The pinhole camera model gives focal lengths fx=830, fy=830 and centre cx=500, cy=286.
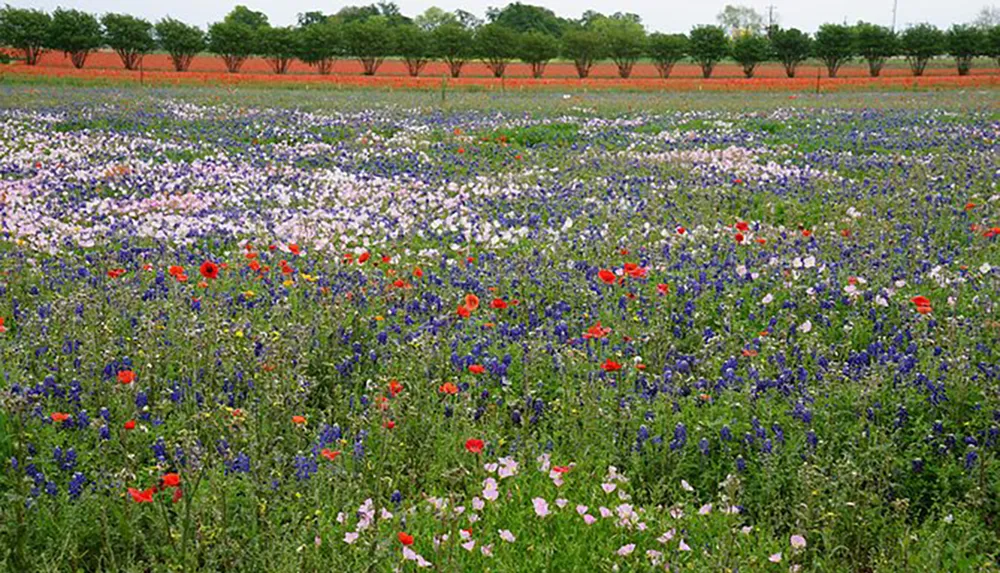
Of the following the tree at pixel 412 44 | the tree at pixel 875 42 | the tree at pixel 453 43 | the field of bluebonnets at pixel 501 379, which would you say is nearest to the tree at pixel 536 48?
the tree at pixel 453 43

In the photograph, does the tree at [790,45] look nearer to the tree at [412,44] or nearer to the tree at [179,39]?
the tree at [412,44]

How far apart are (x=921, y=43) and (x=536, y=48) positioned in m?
29.4

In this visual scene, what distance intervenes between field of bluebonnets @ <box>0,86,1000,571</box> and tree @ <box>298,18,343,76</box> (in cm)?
5513

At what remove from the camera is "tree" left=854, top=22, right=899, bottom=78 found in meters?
63.5

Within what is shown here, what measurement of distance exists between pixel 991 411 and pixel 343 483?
123 inches

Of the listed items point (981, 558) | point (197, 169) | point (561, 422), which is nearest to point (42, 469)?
point (561, 422)

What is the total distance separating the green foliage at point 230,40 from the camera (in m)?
62.2

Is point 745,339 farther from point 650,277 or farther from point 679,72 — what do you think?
point 679,72

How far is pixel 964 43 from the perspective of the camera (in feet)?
206

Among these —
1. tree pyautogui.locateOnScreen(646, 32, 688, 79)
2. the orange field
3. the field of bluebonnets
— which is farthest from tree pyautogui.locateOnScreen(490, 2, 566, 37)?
the field of bluebonnets

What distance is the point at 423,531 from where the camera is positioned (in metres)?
3.39

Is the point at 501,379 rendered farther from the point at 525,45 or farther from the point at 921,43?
the point at 921,43

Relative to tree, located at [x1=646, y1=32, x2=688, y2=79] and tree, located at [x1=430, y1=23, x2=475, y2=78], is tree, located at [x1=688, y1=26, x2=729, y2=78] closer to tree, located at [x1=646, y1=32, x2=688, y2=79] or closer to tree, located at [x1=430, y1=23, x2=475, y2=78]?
tree, located at [x1=646, y1=32, x2=688, y2=79]

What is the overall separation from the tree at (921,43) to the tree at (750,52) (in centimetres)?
1030
